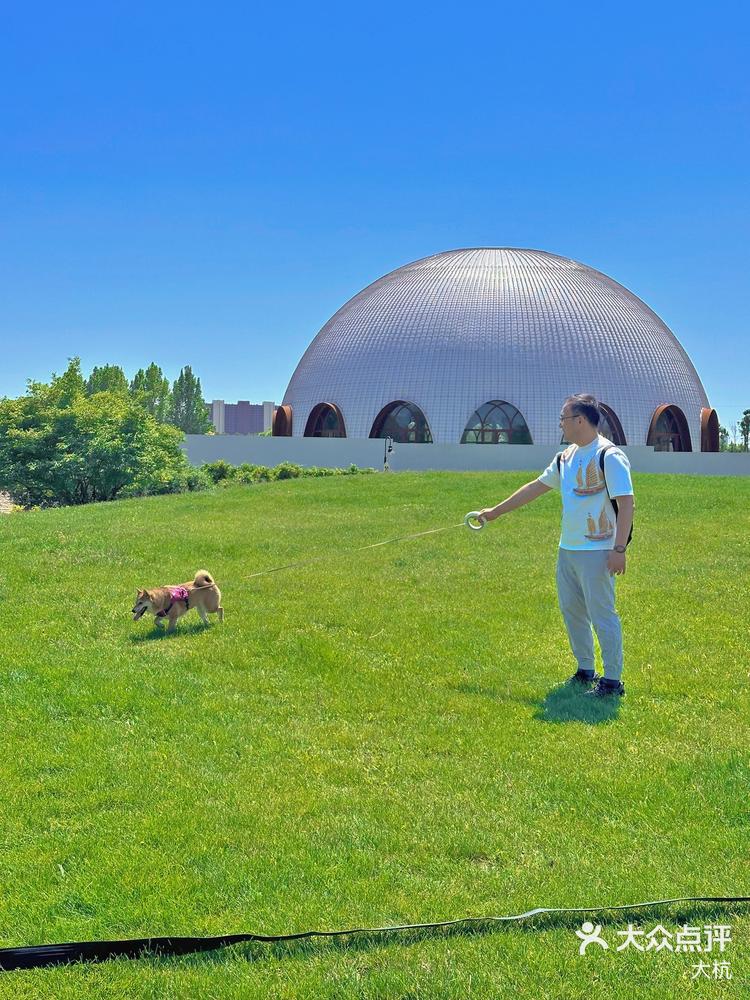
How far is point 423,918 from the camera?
3.43 metres

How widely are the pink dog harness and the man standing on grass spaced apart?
3452 mm

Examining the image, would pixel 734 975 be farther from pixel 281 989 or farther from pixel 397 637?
pixel 397 637

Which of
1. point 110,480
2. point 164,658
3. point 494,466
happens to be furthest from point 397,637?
point 494,466

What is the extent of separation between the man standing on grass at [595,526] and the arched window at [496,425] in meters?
30.4

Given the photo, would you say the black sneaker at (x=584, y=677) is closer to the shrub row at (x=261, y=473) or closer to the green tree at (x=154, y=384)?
the shrub row at (x=261, y=473)

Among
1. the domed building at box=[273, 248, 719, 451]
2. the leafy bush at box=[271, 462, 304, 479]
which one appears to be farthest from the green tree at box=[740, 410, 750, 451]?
the leafy bush at box=[271, 462, 304, 479]

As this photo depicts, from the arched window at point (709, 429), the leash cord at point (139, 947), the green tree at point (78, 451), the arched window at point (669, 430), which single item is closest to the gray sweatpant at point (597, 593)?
the leash cord at point (139, 947)

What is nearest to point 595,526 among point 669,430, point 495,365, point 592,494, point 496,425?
point 592,494

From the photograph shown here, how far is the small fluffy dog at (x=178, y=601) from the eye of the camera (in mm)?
Answer: 7723

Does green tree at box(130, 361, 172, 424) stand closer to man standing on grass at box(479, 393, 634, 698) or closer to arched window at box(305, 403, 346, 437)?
arched window at box(305, 403, 346, 437)

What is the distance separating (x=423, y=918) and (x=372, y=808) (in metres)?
0.96

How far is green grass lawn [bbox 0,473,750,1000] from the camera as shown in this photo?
3.22 m

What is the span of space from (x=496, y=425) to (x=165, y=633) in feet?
98.7

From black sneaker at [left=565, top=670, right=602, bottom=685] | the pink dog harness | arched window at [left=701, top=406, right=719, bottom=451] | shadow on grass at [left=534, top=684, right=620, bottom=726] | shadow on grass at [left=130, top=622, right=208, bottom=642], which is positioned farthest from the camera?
arched window at [left=701, top=406, right=719, bottom=451]
